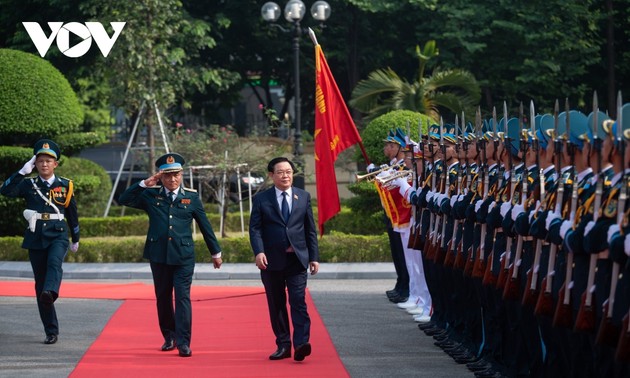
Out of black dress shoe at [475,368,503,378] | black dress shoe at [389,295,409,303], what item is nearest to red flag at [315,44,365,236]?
black dress shoe at [389,295,409,303]

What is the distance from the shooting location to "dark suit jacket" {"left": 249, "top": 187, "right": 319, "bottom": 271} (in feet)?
37.7

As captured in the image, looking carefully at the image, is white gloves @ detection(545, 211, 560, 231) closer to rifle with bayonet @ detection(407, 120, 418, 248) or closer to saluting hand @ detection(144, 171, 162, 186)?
saluting hand @ detection(144, 171, 162, 186)

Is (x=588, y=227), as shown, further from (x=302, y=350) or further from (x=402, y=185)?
(x=402, y=185)

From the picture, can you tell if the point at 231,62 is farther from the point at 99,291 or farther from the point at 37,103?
the point at 99,291

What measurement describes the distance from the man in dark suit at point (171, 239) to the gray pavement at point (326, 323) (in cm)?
93

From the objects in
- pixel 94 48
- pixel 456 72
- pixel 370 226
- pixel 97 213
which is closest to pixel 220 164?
pixel 370 226

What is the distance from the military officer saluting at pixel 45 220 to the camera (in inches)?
503

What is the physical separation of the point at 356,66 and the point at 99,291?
2039cm

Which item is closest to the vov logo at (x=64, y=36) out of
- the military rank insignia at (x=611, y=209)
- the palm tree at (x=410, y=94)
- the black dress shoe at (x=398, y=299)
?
the palm tree at (x=410, y=94)

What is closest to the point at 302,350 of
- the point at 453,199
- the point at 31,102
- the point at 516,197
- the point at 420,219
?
the point at 453,199

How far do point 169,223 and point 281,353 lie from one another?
5.07 ft

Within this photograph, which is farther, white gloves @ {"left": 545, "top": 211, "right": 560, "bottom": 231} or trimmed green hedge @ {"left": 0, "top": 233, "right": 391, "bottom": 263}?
trimmed green hedge @ {"left": 0, "top": 233, "right": 391, "bottom": 263}

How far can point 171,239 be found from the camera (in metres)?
11.9

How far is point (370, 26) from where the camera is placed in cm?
3706
